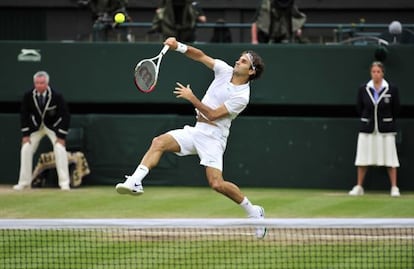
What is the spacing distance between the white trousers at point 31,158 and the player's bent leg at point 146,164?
16.6ft

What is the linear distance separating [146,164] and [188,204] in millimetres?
3257

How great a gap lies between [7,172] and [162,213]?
4.69 m

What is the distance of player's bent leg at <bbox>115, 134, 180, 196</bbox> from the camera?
34.2 feet

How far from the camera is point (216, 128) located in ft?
36.4

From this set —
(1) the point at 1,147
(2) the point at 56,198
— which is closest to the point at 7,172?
(1) the point at 1,147

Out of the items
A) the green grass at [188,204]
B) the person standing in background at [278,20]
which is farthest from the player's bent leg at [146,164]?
the person standing in background at [278,20]

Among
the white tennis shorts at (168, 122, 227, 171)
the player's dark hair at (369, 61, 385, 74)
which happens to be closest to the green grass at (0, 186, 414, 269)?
the white tennis shorts at (168, 122, 227, 171)

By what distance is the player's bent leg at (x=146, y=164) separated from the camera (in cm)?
1042

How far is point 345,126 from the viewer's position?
53.3 ft

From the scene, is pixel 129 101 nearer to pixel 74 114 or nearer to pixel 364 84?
pixel 74 114

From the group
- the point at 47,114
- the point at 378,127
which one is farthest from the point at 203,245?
the point at 47,114

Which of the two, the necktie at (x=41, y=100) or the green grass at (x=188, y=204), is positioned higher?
the necktie at (x=41, y=100)

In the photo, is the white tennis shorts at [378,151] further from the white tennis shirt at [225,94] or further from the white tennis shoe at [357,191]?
the white tennis shirt at [225,94]

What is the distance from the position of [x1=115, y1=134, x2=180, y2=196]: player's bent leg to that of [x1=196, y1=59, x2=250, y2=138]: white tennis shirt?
1.61 feet
